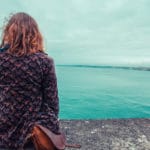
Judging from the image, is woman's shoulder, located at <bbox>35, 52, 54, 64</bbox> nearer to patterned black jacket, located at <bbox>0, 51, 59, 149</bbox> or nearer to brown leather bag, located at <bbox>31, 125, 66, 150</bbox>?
patterned black jacket, located at <bbox>0, 51, 59, 149</bbox>

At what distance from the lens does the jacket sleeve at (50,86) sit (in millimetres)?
2316

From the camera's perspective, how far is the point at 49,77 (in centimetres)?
233

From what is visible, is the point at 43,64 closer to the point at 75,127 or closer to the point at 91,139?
the point at 91,139

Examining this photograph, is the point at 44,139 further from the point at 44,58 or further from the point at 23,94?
the point at 44,58

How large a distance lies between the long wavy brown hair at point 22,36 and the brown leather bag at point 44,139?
608mm

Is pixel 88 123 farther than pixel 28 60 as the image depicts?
Yes

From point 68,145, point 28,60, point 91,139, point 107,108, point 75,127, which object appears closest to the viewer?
point 28,60

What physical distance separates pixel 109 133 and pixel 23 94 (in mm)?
3935

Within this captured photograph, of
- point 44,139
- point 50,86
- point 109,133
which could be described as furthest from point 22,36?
point 109,133

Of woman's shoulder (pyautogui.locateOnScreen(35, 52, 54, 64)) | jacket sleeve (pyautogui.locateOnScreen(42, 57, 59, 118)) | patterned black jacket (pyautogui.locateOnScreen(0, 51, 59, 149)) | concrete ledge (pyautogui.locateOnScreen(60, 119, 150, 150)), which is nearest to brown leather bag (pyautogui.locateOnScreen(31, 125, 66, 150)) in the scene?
patterned black jacket (pyautogui.locateOnScreen(0, 51, 59, 149))

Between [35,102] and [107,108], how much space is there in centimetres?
A: 3003

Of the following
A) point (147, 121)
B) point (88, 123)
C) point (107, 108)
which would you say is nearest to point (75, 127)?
point (88, 123)

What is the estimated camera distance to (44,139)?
2281 mm

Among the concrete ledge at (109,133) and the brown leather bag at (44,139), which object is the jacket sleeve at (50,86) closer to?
the brown leather bag at (44,139)
